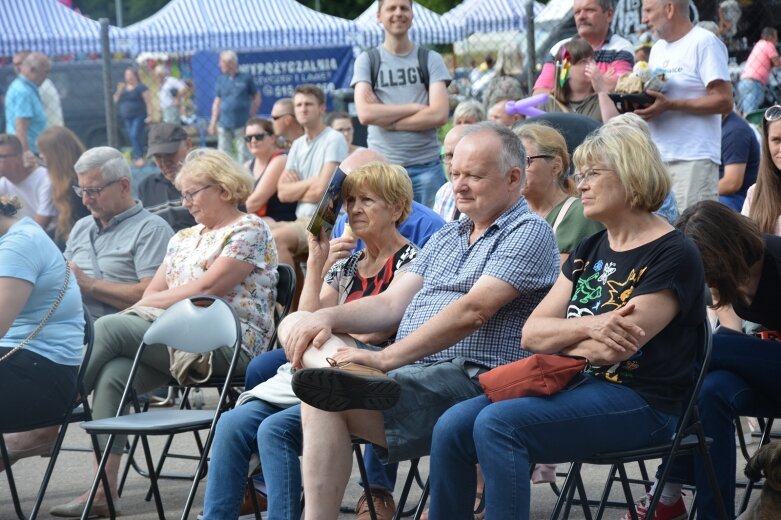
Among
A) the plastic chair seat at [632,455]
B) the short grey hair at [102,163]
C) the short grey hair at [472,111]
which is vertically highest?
the short grey hair at [472,111]

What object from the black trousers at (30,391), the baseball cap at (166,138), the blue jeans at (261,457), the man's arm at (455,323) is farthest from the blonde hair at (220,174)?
the baseball cap at (166,138)

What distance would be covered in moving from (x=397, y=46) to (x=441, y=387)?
4178 millimetres

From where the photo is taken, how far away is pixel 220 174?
5617mm

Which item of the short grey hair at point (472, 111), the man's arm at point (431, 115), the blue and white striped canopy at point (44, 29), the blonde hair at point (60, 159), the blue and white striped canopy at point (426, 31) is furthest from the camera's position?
the blue and white striped canopy at point (426, 31)

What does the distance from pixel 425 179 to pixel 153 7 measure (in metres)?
32.0

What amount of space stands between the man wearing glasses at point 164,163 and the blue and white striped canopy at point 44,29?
6.47 meters

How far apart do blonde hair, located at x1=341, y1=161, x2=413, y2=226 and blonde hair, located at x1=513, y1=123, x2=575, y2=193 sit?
22.5 inches

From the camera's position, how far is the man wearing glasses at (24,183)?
8.82 meters

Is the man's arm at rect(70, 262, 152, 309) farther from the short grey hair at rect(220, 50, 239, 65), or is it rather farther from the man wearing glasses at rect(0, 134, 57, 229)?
the short grey hair at rect(220, 50, 239, 65)

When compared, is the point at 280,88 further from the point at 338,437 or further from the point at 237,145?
the point at 338,437

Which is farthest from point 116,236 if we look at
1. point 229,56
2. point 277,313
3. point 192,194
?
point 229,56

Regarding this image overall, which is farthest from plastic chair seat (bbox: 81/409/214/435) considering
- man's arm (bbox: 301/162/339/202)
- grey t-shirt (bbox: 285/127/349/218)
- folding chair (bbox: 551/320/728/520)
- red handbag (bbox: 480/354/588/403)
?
grey t-shirt (bbox: 285/127/349/218)

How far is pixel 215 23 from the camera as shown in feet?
55.3

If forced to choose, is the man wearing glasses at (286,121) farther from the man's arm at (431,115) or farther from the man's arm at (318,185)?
the man's arm at (431,115)
